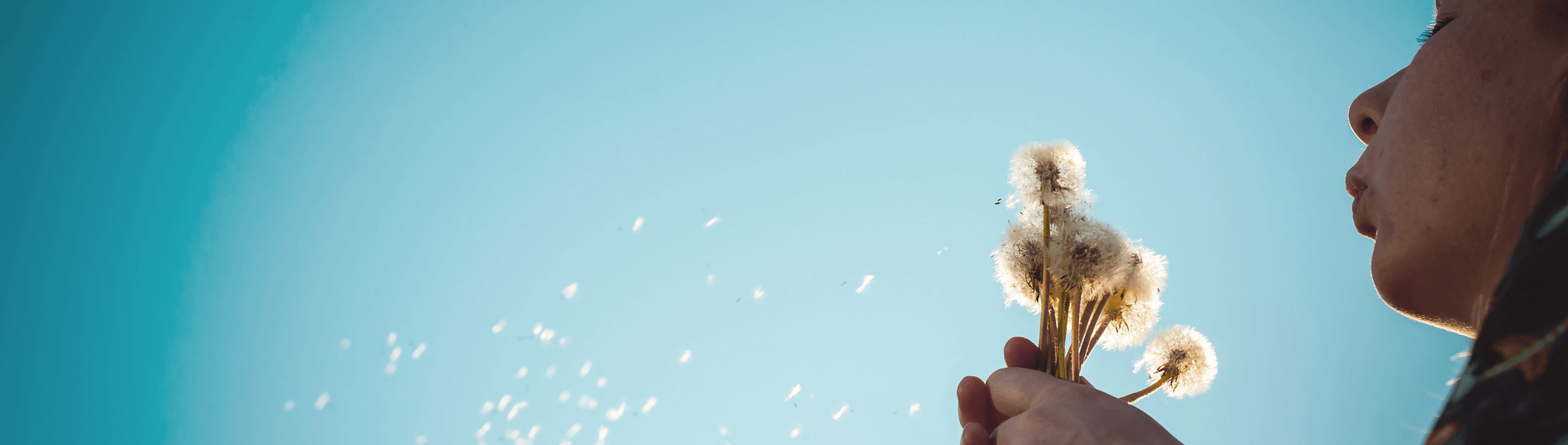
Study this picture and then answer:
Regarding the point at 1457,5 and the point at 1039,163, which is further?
the point at 1039,163

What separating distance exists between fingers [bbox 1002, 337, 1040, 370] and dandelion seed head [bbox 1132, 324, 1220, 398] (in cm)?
30

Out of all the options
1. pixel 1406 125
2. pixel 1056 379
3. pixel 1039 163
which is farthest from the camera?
pixel 1039 163

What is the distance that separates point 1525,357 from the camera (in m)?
0.20

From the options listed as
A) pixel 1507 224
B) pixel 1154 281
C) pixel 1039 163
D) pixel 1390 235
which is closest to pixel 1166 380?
pixel 1154 281

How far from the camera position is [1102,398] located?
662 mm

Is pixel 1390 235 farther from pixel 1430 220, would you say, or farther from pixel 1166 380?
pixel 1166 380

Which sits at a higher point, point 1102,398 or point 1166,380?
point 1102,398

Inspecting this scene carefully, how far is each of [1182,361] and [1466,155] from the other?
69 centimetres

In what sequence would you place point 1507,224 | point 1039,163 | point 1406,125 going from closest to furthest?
1. point 1507,224
2. point 1406,125
3. point 1039,163

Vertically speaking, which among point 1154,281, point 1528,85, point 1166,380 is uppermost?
point 1528,85

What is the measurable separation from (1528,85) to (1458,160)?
0.25 feet

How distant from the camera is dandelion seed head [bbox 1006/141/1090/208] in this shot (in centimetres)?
110

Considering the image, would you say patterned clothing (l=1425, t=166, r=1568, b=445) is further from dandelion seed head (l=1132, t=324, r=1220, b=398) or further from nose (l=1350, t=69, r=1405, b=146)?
dandelion seed head (l=1132, t=324, r=1220, b=398)

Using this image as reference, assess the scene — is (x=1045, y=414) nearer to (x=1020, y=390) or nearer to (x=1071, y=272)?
(x=1020, y=390)
